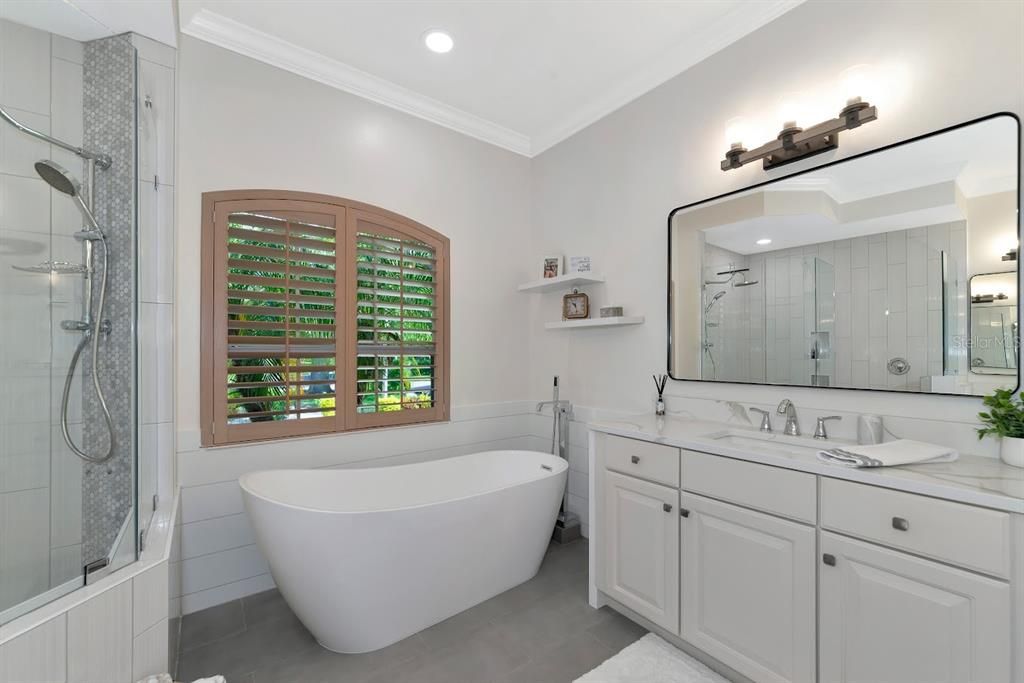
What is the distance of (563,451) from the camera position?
10.1 feet

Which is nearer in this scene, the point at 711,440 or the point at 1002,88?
the point at 1002,88

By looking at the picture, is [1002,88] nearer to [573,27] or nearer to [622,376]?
[573,27]

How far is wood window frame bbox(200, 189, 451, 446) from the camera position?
2.26 meters

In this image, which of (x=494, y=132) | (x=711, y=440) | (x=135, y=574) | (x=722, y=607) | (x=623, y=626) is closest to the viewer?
(x=135, y=574)

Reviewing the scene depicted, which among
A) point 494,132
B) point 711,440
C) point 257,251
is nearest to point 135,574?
point 257,251

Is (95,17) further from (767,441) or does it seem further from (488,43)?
(767,441)

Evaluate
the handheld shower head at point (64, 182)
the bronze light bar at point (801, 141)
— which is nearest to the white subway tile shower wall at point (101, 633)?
the handheld shower head at point (64, 182)

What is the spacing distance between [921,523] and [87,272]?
2.88 meters

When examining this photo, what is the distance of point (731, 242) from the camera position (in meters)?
2.27

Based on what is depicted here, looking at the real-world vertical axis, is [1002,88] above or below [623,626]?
above

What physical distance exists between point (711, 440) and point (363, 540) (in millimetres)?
1460

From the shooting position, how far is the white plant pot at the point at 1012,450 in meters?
1.36

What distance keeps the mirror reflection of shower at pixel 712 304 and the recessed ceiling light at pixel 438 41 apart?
186 centimetres

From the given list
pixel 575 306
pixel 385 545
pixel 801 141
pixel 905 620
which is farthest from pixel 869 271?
pixel 385 545
